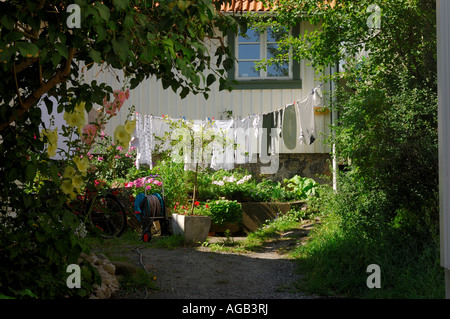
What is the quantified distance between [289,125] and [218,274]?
Result: 4465 mm

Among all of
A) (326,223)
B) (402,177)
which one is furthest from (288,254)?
(402,177)

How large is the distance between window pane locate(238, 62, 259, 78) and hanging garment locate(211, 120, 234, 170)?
1.26m

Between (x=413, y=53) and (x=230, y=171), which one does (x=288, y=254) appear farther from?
(x=230, y=171)

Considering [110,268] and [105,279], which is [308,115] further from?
[105,279]

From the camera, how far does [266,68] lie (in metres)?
9.48

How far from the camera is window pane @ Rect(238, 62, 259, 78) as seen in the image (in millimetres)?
9531

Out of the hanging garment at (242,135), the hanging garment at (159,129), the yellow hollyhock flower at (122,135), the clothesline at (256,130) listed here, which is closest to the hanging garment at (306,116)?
the clothesline at (256,130)

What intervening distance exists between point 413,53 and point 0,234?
4.30 m

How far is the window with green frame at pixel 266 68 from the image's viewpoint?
9.45 m

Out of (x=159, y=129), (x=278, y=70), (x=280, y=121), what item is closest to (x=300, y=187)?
(x=280, y=121)

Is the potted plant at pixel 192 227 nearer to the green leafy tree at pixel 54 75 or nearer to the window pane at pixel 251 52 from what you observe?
the green leafy tree at pixel 54 75

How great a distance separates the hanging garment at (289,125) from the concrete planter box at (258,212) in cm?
123

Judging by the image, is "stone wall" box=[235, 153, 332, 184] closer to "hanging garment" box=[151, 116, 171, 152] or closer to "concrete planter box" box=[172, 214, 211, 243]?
"hanging garment" box=[151, 116, 171, 152]

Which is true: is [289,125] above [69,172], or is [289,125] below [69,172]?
above
